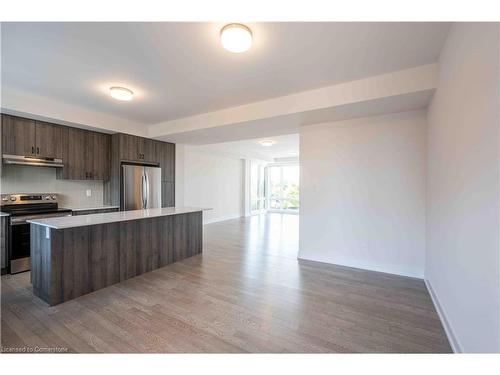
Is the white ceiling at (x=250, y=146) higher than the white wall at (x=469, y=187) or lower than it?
higher

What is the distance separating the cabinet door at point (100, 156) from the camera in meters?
4.38

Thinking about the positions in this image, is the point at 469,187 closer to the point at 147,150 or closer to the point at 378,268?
the point at 378,268

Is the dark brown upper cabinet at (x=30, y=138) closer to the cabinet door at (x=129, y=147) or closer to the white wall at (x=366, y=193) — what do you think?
the cabinet door at (x=129, y=147)

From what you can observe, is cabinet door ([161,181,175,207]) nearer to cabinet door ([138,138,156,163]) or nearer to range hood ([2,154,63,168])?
cabinet door ([138,138,156,163])

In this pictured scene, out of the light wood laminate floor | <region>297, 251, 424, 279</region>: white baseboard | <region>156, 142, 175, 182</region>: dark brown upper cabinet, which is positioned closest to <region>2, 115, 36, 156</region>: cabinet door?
the light wood laminate floor

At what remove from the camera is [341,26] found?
1.88 metres

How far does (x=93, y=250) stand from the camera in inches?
106

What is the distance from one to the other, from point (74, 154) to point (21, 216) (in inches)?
51.4

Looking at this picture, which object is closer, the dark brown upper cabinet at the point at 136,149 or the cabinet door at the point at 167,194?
the dark brown upper cabinet at the point at 136,149

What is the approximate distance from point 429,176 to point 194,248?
3738 millimetres

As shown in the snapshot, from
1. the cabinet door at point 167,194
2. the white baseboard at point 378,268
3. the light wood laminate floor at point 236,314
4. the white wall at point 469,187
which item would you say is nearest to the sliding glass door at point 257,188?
the cabinet door at point 167,194

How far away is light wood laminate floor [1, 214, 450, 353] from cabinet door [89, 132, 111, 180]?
6.50 ft

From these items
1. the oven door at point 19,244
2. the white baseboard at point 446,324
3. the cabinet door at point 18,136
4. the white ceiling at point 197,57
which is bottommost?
the white baseboard at point 446,324

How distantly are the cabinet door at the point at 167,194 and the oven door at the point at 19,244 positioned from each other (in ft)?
7.60
